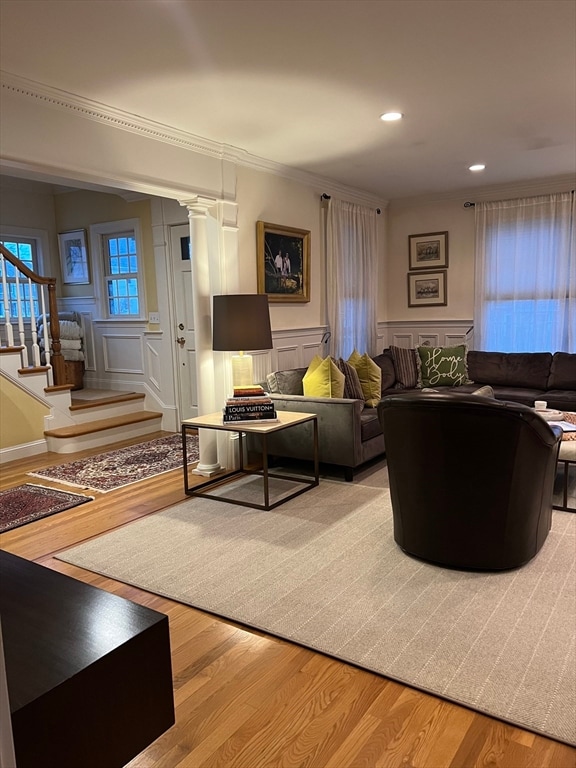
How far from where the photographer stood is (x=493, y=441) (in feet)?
8.18

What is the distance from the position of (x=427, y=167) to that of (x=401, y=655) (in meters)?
4.41

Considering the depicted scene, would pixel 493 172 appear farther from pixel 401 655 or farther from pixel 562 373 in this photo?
pixel 401 655

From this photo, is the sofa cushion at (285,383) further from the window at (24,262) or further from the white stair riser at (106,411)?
the window at (24,262)

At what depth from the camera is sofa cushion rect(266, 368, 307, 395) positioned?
4.68 meters

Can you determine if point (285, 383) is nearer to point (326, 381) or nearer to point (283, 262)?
point (326, 381)

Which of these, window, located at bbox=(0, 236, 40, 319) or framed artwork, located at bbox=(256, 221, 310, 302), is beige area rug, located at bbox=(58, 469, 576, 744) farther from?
window, located at bbox=(0, 236, 40, 319)

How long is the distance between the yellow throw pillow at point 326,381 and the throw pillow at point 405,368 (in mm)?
1650

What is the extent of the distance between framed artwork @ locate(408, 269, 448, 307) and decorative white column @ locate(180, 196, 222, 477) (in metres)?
3.21

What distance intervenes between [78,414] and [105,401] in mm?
365

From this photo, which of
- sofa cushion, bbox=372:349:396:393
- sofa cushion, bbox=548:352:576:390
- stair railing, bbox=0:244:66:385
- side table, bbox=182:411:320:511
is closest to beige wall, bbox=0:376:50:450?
stair railing, bbox=0:244:66:385

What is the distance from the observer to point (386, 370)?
5.86 meters

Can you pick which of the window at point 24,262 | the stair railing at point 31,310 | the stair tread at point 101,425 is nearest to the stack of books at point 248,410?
the stair tread at point 101,425

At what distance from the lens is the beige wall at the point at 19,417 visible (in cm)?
510

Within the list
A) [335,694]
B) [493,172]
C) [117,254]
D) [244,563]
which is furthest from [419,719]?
[117,254]
